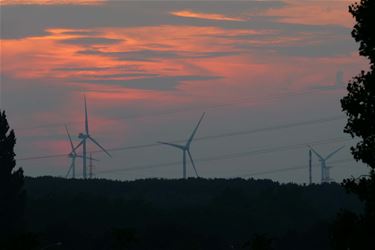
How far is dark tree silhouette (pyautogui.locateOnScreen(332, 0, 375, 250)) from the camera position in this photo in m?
79.6

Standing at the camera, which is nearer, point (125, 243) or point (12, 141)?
point (125, 243)

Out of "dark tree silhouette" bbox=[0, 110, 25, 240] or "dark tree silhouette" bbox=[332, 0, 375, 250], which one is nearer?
"dark tree silhouette" bbox=[332, 0, 375, 250]

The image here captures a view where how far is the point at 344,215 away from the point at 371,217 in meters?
1.83

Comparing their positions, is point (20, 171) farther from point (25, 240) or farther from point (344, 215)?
point (344, 215)

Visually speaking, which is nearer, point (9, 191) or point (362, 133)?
point (362, 133)

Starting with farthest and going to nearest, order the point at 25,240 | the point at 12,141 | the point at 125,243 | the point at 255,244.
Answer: the point at 12,141 < the point at 125,243 < the point at 255,244 < the point at 25,240

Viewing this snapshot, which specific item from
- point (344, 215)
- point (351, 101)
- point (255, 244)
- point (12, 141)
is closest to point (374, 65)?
point (351, 101)

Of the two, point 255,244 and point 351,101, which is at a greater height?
point 351,101

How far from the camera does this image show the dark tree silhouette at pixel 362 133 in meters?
79.6

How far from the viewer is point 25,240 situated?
424 ft

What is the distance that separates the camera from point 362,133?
82.4 m

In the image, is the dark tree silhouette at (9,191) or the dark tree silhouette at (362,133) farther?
the dark tree silhouette at (9,191)

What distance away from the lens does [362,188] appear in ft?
268

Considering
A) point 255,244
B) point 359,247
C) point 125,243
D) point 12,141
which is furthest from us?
point 12,141
